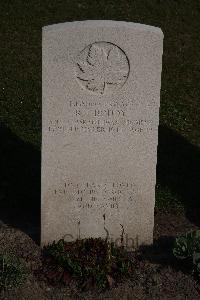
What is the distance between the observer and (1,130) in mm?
7598

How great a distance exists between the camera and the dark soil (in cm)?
475

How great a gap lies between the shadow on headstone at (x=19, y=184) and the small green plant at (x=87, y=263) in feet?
1.55

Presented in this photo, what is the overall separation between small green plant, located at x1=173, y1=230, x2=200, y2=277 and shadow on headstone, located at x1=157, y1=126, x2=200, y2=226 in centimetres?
93

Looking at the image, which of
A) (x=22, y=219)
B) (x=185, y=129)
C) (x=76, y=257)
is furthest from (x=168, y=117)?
(x=76, y=257)

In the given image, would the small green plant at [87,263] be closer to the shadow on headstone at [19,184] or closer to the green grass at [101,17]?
the shadow on headstone at [19,184]

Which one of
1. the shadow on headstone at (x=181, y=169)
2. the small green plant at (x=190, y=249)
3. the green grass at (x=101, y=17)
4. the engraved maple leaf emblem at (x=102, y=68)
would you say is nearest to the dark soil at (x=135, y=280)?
the small green plant at (x=190, y=249)

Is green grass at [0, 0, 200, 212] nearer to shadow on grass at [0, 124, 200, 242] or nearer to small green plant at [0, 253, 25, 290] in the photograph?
shadow on grass at [0, 124, 200, 242]

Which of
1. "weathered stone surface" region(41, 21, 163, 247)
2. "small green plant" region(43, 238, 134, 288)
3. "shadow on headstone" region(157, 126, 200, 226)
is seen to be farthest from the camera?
"shadow on headstone" region(157, 126, 200, 226)

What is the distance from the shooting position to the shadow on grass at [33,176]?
5.95m

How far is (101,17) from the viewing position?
11867 mm

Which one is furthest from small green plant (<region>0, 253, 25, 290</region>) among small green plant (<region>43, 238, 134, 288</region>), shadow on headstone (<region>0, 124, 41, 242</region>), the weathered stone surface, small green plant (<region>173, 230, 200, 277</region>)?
small green plant (<region>173, 230, 200, 277</region>)

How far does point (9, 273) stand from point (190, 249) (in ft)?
5.04

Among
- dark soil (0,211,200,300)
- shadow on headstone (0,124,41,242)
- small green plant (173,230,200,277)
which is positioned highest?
shadow on headstone (0,124,41,242)

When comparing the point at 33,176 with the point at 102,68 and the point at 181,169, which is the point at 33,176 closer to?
the point at 181,169
